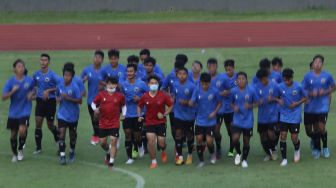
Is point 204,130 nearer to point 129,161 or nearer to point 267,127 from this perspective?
point 267,127

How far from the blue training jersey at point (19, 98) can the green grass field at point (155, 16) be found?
2662 centimetres

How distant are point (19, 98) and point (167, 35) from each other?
21.5m

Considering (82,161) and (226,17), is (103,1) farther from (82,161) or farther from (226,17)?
(82,161)

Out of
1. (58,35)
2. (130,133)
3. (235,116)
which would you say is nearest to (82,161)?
(130,133)

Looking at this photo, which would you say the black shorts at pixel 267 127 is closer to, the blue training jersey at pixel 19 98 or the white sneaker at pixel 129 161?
the white sneaker at pixel 129 161

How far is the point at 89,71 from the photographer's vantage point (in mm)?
15289

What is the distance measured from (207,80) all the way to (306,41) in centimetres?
2011

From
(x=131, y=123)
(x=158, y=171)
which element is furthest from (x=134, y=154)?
(x=158, y=171)

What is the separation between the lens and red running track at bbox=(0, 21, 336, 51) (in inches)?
1272

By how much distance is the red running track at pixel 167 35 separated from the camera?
32312 millimetres

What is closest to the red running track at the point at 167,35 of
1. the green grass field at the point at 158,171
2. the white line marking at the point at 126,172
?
the green grass field at the point at 158,171

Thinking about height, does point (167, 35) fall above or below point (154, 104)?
above

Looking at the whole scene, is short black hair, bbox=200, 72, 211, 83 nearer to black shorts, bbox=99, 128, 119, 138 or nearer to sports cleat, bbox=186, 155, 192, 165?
sports cleat, bbox=186, 155, 192, 165

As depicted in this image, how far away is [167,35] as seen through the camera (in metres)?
34.9
